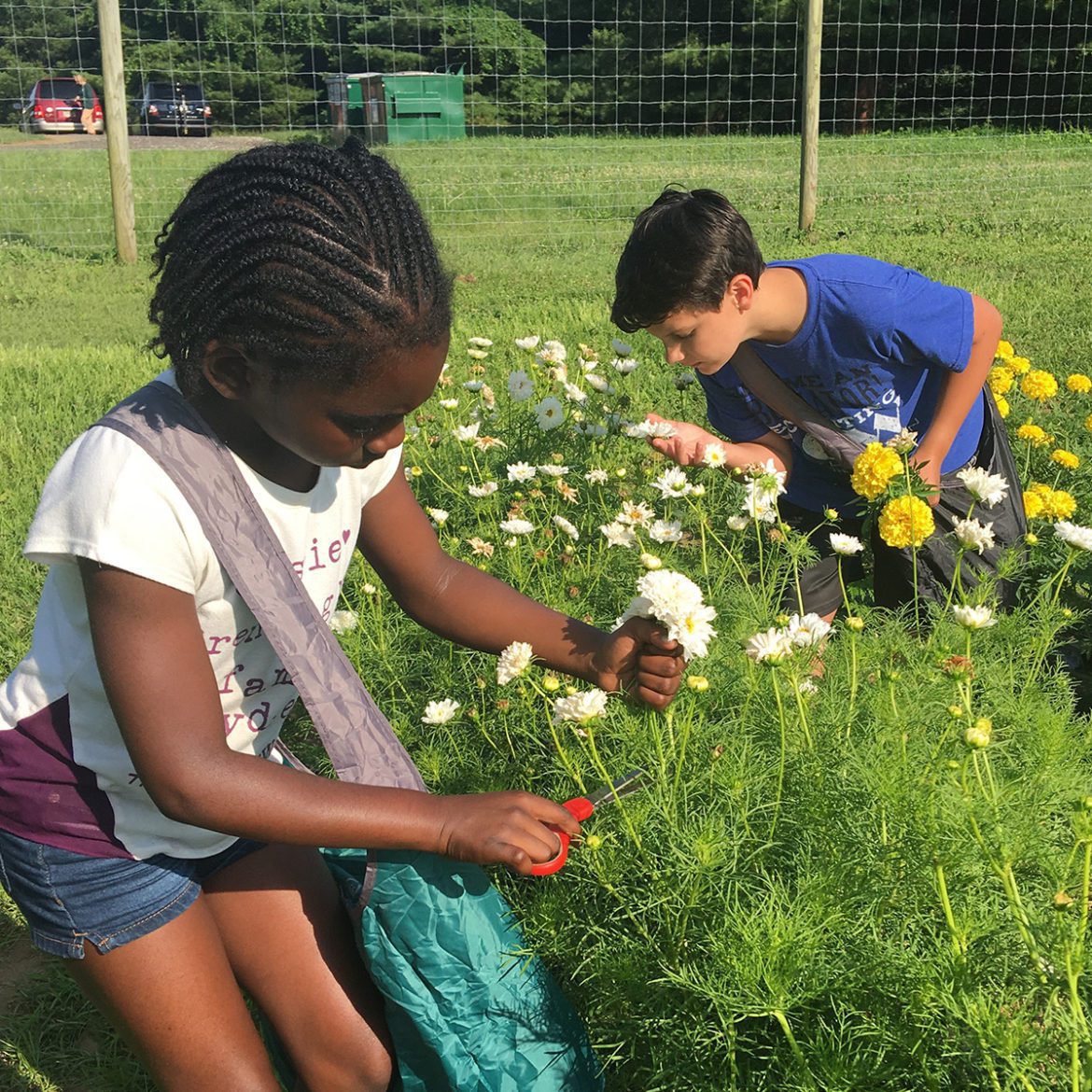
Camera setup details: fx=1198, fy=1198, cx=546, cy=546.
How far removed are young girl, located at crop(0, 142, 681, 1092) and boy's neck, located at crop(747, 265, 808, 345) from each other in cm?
137

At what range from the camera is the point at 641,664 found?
190cm

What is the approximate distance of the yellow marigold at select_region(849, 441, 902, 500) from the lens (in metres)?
2.74

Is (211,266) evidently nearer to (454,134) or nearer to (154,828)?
(154,828)

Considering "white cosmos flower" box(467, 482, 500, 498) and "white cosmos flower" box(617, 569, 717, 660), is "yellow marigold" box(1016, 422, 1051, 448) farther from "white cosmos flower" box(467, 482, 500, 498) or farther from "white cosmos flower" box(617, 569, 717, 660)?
"white cosmos flower" box(617, 569, 717, 660)

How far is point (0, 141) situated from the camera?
21266 millimetres

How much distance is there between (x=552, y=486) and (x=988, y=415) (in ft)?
4.11

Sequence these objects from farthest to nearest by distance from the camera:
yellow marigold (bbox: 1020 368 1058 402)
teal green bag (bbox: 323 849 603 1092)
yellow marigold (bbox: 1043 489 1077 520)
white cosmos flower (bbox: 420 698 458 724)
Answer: yellow marigold (bbox: 1020 368 1058 402) → yellow marigold (bbox: 1043 489 1077 520) → white cosmos flower (bbox: 420 698 458 724) → teal green bag (bbox: 323 849 603 1092)

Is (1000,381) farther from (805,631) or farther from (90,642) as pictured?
(90,642)

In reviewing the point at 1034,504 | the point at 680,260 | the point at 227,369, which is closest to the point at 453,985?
the point at 227,369

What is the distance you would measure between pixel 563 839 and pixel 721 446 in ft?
5.03

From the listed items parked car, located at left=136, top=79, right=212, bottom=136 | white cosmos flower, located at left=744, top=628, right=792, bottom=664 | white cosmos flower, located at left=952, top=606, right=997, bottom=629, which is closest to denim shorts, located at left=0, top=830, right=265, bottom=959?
white cosmos flower, located at left=744, top=628, right=792, bottom=664

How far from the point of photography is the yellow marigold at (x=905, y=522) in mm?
2613

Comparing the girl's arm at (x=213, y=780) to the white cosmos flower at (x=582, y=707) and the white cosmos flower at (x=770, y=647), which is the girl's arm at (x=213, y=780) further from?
the white cosmos flower at (x=770, y=647)

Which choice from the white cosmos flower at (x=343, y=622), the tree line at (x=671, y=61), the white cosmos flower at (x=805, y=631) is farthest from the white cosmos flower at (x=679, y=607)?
the tree line at (x=671, y=61)
